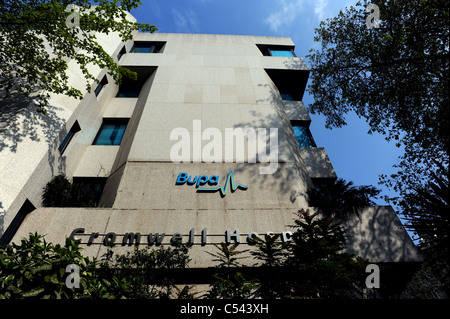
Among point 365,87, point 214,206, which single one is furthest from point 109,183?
point 365,87

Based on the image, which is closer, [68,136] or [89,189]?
[89,189]

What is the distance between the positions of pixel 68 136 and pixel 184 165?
792 centimetres

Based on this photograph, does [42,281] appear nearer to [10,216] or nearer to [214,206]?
[10,216]

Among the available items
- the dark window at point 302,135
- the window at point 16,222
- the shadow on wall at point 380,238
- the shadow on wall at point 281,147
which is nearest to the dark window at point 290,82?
the shadow on wall at point 281,147

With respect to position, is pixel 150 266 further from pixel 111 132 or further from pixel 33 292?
pixel 111 132

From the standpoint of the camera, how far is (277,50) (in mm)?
23500

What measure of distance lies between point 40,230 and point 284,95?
788 inches

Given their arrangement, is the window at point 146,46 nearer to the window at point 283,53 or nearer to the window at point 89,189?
the window at point 283,53

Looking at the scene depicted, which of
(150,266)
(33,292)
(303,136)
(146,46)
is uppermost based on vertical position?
(146,46)

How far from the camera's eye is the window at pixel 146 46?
22594 millimetres

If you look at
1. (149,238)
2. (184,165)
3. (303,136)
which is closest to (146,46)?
(184,165)

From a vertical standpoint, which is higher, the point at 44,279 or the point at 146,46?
the point at 146,46

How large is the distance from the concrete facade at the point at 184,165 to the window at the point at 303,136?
0.58 meters

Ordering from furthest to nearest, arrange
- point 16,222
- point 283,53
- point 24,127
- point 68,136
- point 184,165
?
point 283,53, point 68,136, point 184,165, point 24,127, point 16,222
